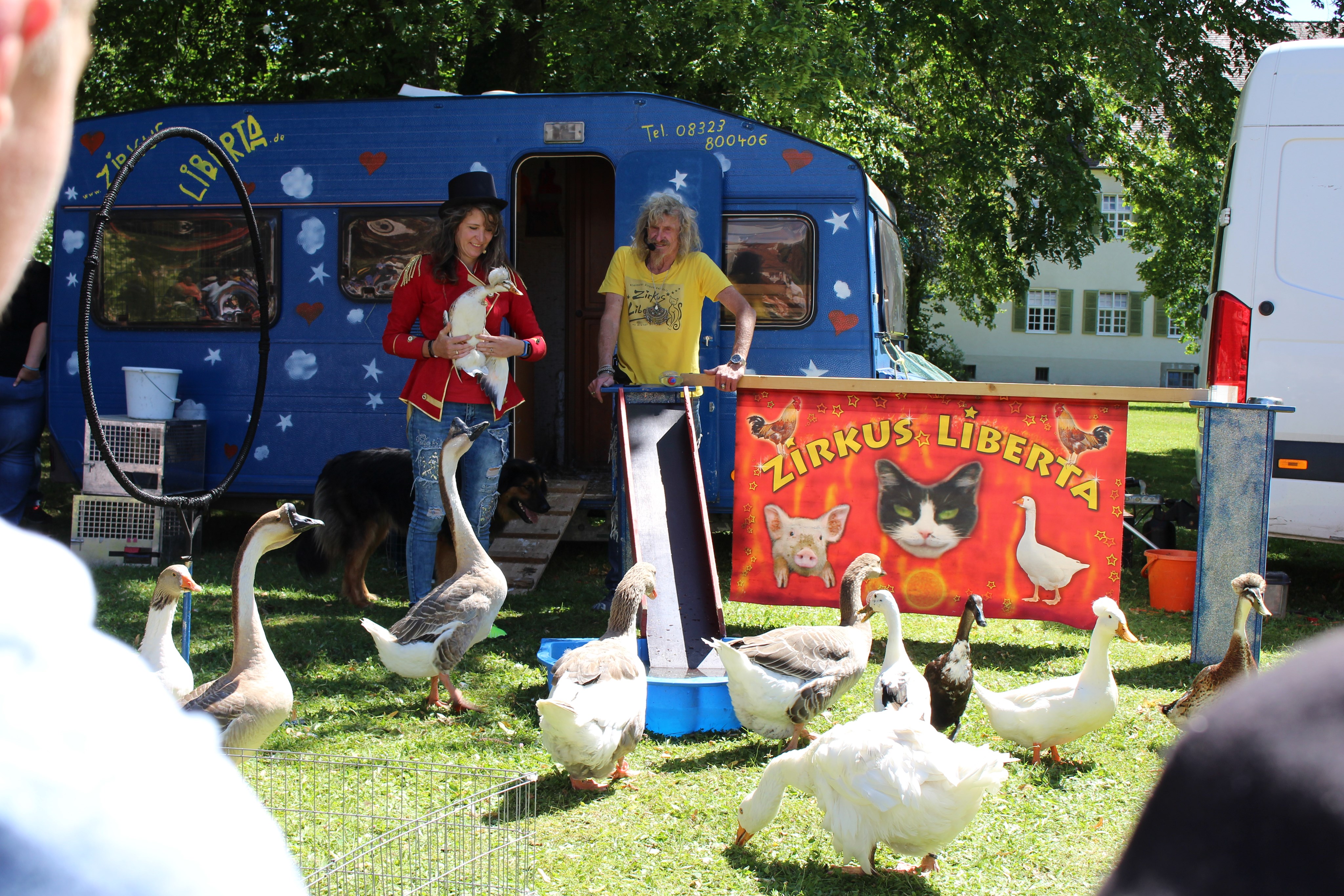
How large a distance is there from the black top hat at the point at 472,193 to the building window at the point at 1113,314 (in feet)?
131

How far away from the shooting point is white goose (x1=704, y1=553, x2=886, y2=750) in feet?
14.3

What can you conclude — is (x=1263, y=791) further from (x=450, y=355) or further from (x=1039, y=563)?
(x=1039, y=563)

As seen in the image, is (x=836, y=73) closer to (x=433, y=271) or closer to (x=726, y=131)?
(x=726, y=131)

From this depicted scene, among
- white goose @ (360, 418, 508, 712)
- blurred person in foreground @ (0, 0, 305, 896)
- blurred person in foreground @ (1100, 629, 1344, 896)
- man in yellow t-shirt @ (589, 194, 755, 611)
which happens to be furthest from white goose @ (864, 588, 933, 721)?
blurred person in foreground @ (0, 0, 305, 896)

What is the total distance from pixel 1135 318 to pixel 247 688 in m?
42.7

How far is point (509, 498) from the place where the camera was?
7516 mm

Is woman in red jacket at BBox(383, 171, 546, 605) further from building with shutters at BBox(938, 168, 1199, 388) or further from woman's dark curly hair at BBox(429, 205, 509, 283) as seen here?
building with shutters at BBox(938, 168, 1199, 388)

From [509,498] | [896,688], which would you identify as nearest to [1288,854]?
[896,688]

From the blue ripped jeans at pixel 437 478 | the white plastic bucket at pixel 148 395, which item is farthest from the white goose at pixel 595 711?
the white plastic bucket at pixel 148 395

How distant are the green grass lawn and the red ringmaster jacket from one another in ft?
4.77

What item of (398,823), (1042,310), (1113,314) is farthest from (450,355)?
(1113,314)

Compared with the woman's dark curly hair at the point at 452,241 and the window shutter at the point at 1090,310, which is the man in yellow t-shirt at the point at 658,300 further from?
the window shutter at the point at 1090,310

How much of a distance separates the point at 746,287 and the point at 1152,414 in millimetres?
29592

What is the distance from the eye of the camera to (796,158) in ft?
25.5
